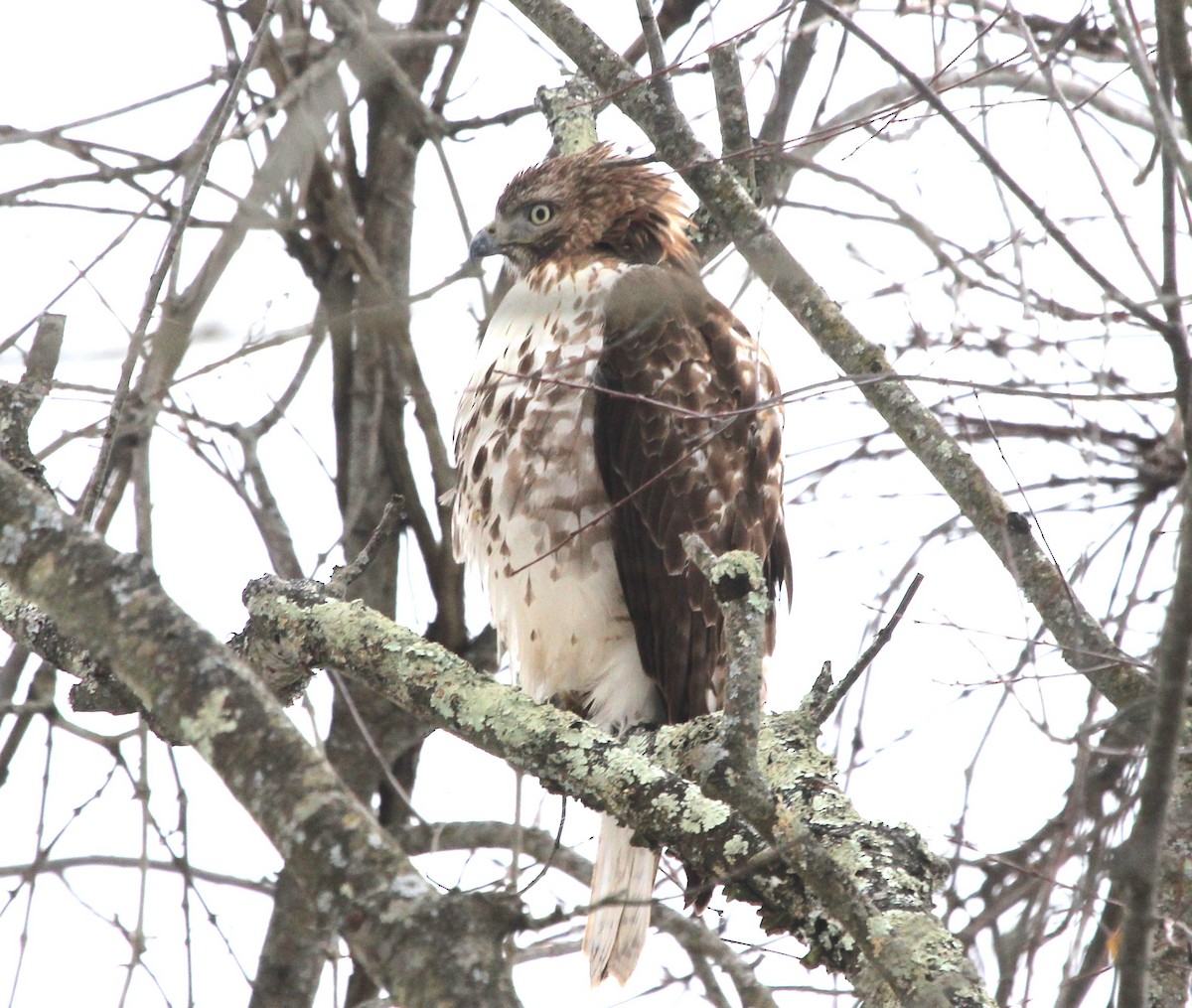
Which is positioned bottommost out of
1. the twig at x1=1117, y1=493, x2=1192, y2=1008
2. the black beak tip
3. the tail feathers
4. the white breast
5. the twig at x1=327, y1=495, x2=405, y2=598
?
the twig at x1=1117, y1=493, x2=1192, y2=1008

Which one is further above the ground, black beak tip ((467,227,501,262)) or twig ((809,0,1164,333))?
black beak tip ((467,227,501,262))

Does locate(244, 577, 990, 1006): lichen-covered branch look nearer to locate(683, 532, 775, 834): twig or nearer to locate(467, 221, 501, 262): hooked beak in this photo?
locate(683, 532, 775, 834): twig

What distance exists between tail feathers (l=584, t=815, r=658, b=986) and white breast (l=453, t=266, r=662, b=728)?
368mm

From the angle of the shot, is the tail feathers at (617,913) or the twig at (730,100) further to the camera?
the tail feathers at (617,913)

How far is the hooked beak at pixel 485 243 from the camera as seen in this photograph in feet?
15.6

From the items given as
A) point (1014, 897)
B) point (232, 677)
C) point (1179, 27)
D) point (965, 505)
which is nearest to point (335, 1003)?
point (1014, 897)

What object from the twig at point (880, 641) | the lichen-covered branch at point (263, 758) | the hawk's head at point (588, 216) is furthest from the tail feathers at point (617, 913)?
the lichen-covered branch at point (263, 758)

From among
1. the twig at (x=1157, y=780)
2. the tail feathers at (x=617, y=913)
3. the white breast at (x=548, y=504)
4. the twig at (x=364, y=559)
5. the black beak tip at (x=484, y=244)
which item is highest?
the black beak tip at (x=484, y=244)

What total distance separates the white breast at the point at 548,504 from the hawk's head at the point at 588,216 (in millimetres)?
337

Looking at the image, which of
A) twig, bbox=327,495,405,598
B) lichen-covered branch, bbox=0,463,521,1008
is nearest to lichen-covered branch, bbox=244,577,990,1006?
twig, bbox=327,495,405,598

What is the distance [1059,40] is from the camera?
3045 millimetres

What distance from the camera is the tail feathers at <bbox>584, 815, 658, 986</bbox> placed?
4.04 m

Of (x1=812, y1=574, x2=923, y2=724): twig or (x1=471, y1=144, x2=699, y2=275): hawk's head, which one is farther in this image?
(x1=471, y1=144, x2=699, y2=275): hawk's head

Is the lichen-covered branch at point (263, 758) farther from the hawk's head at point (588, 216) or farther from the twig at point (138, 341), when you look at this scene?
the hawk's head at point (588, 216)
